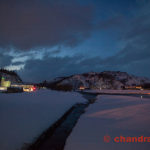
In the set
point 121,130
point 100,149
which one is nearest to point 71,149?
point 100,149

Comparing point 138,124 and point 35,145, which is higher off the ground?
point 138,124

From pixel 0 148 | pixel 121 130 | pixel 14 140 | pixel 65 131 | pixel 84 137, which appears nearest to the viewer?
pixel 0 148

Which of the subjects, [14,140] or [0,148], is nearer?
[0,148]

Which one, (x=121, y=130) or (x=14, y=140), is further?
(x=121, y=130)

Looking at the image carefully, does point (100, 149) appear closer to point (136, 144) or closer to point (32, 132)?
point (136, 144)

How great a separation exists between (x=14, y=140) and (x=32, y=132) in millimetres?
1462

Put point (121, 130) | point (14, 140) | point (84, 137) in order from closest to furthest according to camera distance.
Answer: point (14, 140)
point (84, 137)
point (121, 130)

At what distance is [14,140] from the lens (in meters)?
6.04

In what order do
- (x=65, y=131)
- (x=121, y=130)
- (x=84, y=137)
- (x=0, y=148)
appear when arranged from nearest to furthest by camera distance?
(x=0, y=148) → (x=84, y=137) → (x=121, y=130) → (x=65, y=131)

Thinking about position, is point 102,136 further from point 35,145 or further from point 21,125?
point 21,125

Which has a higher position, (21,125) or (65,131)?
(21,125)

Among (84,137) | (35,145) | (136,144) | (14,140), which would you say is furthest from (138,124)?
(14,140)

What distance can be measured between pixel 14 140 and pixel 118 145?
179 inches

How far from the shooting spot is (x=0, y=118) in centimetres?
854
